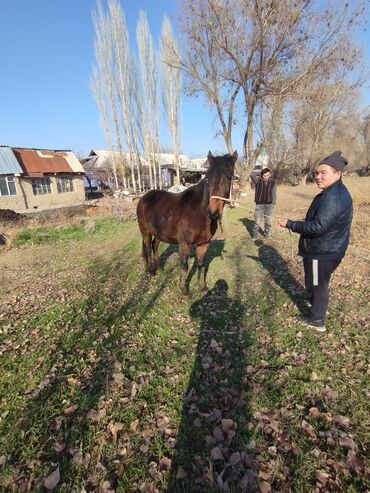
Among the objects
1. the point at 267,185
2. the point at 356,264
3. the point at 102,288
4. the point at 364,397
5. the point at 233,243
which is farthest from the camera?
the point at 233,243

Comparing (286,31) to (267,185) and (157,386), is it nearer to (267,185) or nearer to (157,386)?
(267,185)

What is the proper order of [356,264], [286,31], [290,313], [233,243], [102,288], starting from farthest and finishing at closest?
[286,31] < [233,243] < [356,264] < [102,288] < [290,313]

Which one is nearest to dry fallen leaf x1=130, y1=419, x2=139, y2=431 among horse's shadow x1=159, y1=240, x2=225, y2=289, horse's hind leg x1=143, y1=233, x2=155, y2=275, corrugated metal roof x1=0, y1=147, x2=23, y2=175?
horse's shadow x1=159, y1=240, x2=225, y2=289

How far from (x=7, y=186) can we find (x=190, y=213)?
86.9 ft

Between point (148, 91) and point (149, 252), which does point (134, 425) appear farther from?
point (148, 91)

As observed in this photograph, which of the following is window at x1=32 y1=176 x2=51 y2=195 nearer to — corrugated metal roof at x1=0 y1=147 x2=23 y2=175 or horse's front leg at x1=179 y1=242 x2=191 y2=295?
corrugated metal roof at x1=0 y1=147 x2=23 y2=175

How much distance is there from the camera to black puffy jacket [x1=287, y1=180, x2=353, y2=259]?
3.25m

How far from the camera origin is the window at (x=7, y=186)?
2423 centimetres

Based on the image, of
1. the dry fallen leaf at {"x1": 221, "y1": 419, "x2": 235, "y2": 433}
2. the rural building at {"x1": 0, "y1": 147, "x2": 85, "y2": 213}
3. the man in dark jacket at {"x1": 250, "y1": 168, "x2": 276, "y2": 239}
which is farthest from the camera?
the rural building at {"x1": 0, "y1": 147, "x2": 85, "y2": 213}

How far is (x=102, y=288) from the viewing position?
20.1ft

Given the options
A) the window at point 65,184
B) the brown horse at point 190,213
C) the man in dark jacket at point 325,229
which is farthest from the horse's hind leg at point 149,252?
the window at point 65,184

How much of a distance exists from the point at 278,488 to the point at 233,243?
7.59m

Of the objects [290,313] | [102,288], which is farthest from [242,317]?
[102,288]

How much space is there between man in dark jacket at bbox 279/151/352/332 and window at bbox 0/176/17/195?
28189 millimetres
